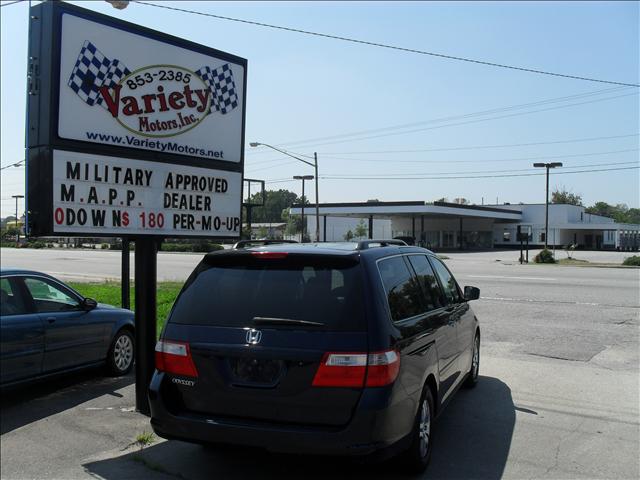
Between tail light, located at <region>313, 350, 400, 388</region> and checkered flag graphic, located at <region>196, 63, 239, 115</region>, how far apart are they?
3.98 meters

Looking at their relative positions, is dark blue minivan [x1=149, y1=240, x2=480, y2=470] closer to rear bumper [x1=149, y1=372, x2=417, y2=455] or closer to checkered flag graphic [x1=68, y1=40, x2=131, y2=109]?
rear bumper [x1=149, y1=372, x2=417, y2=455]

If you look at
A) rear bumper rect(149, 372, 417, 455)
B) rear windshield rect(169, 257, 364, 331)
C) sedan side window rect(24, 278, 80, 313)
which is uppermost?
rear windshield rect(169, 257, 364, 331)

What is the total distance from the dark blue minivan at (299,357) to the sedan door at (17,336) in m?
2.34

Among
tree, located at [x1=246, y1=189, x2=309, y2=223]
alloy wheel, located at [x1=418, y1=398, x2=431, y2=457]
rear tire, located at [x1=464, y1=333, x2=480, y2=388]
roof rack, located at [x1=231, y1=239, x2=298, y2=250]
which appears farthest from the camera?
tree, located at [x1=246, y1=189, x2=309, y2=223]

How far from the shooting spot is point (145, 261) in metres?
5.93

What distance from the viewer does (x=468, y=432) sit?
521 centimetres

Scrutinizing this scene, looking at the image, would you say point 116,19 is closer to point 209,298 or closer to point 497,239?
point 209,298

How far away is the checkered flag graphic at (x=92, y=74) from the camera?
5.25 m

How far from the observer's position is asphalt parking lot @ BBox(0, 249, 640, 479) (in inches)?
170

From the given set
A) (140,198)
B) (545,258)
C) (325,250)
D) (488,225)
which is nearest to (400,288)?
(325,250)

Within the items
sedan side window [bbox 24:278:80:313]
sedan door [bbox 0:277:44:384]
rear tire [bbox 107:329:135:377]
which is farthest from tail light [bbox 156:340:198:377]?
rear tire [bbox 107:329:135:377]

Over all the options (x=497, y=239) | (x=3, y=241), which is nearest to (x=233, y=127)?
(x=497, y=239)

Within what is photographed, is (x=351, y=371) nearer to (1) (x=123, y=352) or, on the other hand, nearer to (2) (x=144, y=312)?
(2) (x=144, y=312)

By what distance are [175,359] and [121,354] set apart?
11.9ft
